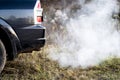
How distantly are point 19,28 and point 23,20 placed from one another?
0.52 ft

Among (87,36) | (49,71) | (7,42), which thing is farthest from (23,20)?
(87,36)

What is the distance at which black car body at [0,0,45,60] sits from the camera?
6695 millimetres

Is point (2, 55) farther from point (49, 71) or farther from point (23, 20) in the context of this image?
point (49, 71)

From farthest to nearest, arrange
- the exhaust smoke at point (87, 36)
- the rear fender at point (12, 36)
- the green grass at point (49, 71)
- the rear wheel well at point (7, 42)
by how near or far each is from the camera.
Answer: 1. the exhaust smoke at point (87, 36)
2. the green grass at point (49, 71)
3. the rear wheel well at point (7, 42)
4. the rear fender at point (12, 36)

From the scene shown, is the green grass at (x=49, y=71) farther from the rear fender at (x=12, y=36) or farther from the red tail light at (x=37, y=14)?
the red tail light at (x=37, y=14)

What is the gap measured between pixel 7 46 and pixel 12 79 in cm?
62

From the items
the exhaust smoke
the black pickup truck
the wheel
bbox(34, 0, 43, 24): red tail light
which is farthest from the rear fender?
the exhaust smoke

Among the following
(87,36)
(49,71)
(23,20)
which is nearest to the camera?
(23,20)

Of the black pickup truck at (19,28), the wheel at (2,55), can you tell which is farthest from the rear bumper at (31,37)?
the wheel at (2,55)

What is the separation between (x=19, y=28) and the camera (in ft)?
22.2

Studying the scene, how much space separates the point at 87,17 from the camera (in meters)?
10.2

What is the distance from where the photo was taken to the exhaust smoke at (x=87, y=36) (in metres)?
8.36

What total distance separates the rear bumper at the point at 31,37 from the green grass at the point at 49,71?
1.88ft

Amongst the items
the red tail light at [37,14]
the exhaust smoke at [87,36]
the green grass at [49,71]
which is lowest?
the green grass at [49,71]
